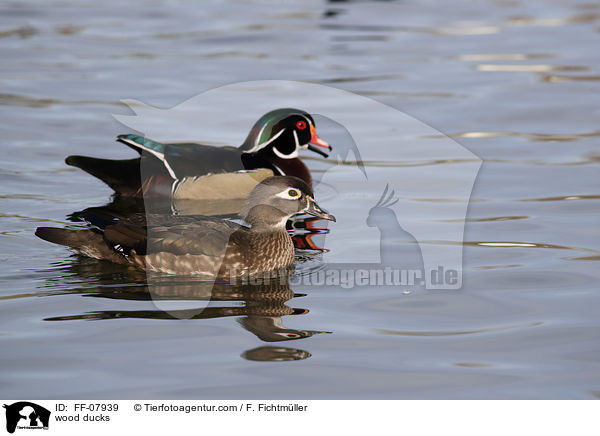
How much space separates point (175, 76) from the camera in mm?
16750

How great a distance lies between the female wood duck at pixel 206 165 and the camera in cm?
1073

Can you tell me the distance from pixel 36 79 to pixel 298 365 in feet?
38.2

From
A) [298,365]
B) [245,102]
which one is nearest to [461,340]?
[298,365]

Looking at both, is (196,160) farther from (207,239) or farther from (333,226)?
(207,239)

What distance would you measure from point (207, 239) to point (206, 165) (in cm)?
279

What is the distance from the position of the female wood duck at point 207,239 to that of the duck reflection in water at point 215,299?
5.8 inches

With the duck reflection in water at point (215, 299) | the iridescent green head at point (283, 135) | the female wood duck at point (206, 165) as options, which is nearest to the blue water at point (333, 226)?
the duck reflection in water at point (215, 299)

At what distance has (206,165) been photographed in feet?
35.0

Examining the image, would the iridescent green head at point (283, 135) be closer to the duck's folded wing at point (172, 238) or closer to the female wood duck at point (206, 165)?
the female wood duck at point (206, 165)

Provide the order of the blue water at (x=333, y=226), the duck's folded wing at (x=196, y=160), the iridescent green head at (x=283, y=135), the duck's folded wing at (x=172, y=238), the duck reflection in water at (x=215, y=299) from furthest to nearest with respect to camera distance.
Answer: the iridescent green head at (x=283, y=135), the duck's folded wing at (x=196, y=160), the duck's folded wing at (x=172, y=238), the duck reflection in water at (x=215, y=299), the blue water at (x=333, y=226)

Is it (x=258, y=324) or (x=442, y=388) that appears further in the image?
(x=258, y=324)

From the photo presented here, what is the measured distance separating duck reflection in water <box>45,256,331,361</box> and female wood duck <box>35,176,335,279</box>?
0.48ft

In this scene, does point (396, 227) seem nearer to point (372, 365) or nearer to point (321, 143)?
point (321, 143)

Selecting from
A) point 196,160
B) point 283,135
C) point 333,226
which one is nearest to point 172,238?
point 333,226
